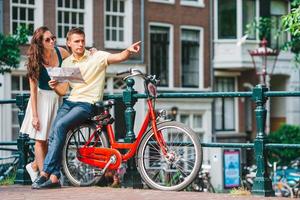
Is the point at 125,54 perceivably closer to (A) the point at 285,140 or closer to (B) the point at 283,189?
(B) the point at 283,189

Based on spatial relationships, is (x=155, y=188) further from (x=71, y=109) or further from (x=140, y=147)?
(x=71, y=109)

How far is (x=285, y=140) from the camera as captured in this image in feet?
104

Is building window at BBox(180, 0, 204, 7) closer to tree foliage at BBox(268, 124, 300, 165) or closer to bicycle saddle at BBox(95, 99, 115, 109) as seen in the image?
tree foliage at BBox(268, 124, 300, 165)

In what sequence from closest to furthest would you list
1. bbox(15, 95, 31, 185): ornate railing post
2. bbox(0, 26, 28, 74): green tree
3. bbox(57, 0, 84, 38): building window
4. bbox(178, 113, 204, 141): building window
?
bbox(15, 95, 31, 185): ornate railing post → bbox(0, 26, 28, 74): green tree → bbox(57, 0, 84, 38): building window → bbox(178, 113, 204, 141): building window

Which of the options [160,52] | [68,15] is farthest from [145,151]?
[160,52]

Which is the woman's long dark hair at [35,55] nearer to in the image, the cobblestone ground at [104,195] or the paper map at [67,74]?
the paper map at [67,74]

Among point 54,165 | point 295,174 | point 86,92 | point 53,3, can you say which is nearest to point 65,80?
point 86,92

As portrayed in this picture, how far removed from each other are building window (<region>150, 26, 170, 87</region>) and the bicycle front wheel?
23164 mm

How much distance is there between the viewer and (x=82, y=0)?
96.7 feet

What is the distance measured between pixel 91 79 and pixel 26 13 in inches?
763

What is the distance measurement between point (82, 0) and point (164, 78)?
4.59 meters

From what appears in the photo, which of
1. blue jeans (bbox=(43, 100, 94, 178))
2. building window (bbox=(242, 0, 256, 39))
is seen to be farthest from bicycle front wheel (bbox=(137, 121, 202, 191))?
building window (bbox=(242, 0, 256, 39))

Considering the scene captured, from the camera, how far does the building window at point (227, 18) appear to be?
112ft

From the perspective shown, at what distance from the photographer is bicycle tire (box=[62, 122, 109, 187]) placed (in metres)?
9.06
